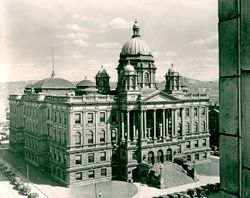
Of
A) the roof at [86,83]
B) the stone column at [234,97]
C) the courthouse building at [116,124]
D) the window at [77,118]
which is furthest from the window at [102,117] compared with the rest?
the stone column at [234,97]

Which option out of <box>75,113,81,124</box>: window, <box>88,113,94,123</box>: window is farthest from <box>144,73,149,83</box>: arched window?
<box>75,113,81,124</box>: window

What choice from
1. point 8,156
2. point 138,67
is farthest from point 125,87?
point 8,156

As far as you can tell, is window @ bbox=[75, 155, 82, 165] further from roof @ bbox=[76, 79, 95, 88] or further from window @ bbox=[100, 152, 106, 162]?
roof @ bbox=[76, 79, 95, 88]

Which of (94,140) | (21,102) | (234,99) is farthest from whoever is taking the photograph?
(21,102)

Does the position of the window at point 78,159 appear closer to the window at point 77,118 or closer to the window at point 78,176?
the window at point 78,176

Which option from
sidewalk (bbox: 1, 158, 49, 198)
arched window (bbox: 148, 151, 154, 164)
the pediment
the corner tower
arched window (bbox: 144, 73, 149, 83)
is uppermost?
the corner tower

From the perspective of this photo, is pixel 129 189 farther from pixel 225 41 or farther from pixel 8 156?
pixel 225 41
